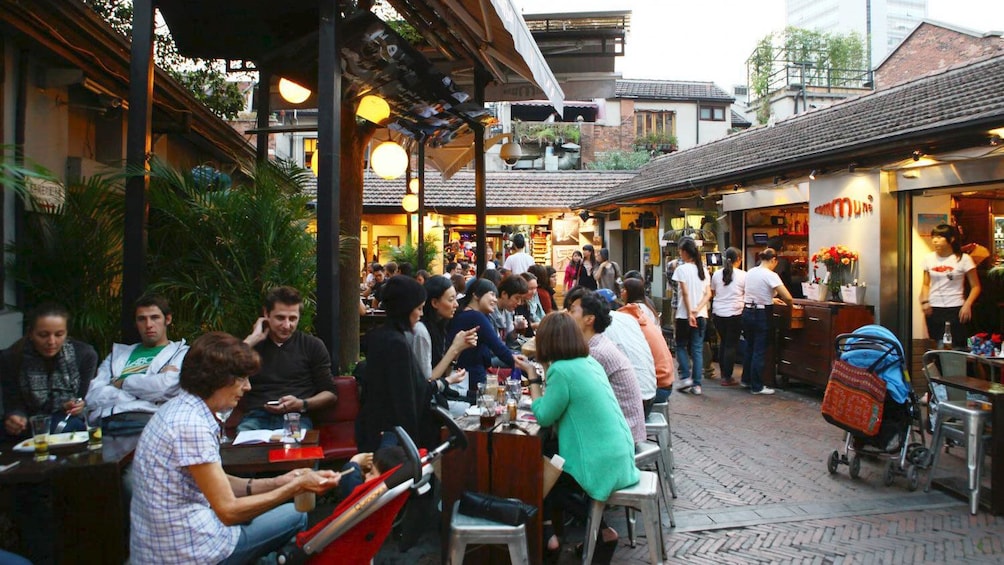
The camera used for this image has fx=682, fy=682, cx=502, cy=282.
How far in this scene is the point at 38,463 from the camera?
331cm

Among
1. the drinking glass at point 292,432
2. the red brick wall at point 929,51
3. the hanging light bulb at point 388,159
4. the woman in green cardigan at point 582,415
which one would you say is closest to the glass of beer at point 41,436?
the drinking glass at point 292,432

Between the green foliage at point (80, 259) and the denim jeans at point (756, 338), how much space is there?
7568mm

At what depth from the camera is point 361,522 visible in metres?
2.56

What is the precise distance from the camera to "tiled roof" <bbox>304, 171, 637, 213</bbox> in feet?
64.4

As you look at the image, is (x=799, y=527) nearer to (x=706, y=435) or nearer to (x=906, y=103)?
(x=706, y=435)

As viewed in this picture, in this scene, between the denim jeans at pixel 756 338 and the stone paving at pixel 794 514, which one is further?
the denim jeans at pixel 756 338

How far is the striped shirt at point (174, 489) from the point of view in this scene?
2.52m

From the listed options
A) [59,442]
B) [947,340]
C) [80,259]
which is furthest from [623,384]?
[947,340]

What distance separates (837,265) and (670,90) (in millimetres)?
23412

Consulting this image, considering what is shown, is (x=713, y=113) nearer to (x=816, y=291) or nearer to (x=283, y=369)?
(x=816, y=291)

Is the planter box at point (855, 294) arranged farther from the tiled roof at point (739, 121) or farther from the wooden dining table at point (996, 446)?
the tiled roof at point (739, 121)

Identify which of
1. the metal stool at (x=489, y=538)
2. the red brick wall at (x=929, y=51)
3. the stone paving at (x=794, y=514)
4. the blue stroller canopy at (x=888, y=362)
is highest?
the red brick wall at (x=929, y=51)

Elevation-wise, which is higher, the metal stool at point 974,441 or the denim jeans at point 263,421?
the denim jeans at point 263,421

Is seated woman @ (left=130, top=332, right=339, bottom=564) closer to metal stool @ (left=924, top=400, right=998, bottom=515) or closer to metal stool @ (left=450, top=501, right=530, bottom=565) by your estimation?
metal stool @ (left=450, top=501, right=530, bottom=565)
